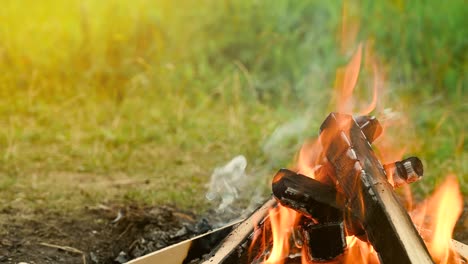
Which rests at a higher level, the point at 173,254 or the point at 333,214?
the point at 333,214

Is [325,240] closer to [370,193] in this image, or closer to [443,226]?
[370,193]

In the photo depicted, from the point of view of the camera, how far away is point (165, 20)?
594cm

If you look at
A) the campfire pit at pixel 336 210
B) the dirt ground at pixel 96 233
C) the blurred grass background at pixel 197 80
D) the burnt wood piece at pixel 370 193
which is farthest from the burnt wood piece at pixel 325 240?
the blurred grass background at pixel 197 80

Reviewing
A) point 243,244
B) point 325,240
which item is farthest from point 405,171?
point 243,244

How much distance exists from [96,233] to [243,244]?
1.01 m

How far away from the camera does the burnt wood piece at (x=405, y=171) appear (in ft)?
7.63

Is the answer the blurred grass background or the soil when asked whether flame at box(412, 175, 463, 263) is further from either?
the blurred grass background

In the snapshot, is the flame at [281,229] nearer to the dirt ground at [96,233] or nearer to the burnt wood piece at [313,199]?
the burnt wood piece at [313,199]

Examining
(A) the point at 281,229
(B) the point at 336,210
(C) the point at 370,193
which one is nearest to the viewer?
(C) the point at 370,193

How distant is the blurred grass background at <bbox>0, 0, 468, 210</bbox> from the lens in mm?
4324

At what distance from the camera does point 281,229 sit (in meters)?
2.44

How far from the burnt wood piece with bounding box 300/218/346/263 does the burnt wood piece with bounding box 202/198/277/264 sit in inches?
7.1

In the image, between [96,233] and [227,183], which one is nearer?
[96,233]

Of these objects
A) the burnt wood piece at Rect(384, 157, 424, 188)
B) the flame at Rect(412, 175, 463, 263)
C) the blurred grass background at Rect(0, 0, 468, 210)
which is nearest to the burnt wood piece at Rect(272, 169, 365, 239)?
the burnt wood piece at Rect(384, 157, 424, 188)
